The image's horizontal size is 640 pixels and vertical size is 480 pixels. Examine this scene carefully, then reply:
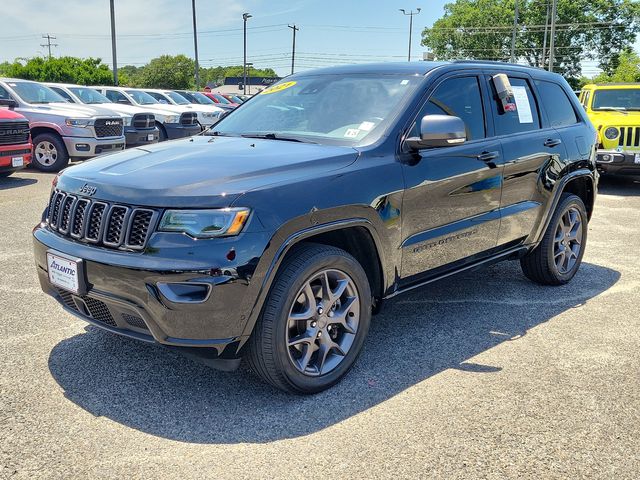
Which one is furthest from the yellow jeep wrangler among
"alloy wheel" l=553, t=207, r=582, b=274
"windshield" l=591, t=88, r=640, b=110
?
"alloy wheel" l=553, t=207, r=582, b=274

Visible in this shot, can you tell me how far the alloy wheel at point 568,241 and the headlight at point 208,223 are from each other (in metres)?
3.30

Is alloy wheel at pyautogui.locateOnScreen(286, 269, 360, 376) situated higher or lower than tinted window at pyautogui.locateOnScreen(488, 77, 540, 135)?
lower

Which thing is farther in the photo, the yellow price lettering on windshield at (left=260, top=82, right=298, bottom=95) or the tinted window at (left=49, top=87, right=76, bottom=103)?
the tinted window at (left=49, top=87, right=76, bottom=103)

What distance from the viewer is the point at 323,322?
10.8 feet

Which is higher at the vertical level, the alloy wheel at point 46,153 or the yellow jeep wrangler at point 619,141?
the yellow jeep wrangler at point 619,141

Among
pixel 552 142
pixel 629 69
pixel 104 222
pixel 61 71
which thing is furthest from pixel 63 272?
pixel 629 69

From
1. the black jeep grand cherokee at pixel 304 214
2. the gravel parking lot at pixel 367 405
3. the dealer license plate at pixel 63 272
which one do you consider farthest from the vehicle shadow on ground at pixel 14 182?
the dealer license plate at pixel 63 272

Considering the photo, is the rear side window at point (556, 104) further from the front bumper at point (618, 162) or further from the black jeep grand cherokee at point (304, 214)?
the front bumper at point (618, 162)

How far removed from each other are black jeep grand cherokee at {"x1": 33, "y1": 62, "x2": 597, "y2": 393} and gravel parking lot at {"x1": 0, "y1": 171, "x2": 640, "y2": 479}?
1.11 ft

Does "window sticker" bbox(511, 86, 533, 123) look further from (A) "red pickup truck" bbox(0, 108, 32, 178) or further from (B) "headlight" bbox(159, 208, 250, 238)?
(A) "red pickup truck" bbox(0, 108, 32, 178)

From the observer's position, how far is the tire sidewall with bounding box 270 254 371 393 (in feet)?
9.94

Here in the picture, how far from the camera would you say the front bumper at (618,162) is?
10.5 metres

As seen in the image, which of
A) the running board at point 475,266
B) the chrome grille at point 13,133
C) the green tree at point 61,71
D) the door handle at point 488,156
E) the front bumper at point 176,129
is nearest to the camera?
the running board at point 475,266

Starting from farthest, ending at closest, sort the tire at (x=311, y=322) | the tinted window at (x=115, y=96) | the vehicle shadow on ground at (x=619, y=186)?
the tinted window at (x=115, y=96)
the vehicle shadow on ground at (x=619, y=186)
the tire at (x=311, y=322)
